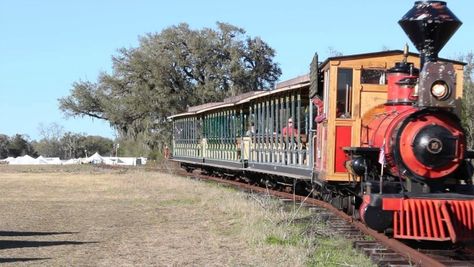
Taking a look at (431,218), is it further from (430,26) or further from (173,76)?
(173,76)

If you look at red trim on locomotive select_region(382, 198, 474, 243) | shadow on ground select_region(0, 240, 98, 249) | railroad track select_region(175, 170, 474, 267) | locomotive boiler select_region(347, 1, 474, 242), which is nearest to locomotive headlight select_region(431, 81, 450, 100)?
locomotive boiler select_region(347, 1, 474, 242)

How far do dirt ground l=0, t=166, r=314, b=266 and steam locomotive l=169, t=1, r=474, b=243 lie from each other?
5.47ft

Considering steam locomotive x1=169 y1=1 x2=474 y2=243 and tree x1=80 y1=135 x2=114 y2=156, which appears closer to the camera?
steam locomotive x1=169 y1=1 x2=474 y2=243

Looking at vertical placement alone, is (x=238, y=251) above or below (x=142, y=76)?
below

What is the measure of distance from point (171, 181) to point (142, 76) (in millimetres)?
31201

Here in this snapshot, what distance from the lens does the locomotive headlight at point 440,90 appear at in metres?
8.70

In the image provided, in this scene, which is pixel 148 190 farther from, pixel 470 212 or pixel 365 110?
pixel 470 212

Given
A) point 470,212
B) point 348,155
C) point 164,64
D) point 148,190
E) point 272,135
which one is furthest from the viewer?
point 164,64

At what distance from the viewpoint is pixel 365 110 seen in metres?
11.1

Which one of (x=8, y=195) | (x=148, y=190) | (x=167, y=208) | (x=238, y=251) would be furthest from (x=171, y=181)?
(x=238, y=251)

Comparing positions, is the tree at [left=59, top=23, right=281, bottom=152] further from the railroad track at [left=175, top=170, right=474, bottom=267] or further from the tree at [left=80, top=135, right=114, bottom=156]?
the tree at [left=80, top=135, right=114, bottom=156]

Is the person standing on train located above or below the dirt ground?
above

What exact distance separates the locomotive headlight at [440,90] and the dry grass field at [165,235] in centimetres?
236

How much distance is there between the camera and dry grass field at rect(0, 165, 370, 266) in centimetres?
859
